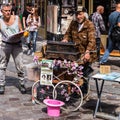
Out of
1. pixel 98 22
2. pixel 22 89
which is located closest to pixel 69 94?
pixel 22 89

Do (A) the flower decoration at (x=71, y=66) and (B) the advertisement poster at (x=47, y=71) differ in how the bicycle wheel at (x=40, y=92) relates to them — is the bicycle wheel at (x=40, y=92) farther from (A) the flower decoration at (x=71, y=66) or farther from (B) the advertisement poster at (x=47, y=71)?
(A) the flower decoration at (x=71, y=66)

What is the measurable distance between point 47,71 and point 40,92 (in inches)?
19.2

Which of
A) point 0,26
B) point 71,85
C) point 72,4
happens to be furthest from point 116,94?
point 72,4

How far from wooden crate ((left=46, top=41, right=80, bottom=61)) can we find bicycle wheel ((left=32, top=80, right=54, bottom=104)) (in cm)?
52

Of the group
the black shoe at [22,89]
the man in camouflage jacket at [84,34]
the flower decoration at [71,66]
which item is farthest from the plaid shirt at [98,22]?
the flower decoration at [71,66]

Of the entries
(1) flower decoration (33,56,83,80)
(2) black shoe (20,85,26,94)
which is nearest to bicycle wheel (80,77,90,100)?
(1) flower decoration (33,56,83,80)

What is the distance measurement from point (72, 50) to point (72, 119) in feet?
3.71

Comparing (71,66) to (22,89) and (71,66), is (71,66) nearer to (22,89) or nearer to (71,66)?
(71,66)

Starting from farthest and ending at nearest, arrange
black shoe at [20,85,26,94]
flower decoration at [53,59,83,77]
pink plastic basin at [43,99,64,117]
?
black shoe at [20,85,26,94], flower decoration at [53,59,83,77], pink plastic basin at [43,99,64,117]

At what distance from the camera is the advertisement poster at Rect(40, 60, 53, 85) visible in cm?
636

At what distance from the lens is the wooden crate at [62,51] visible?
635 cm

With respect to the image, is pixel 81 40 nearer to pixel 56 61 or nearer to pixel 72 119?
pixel 56 61

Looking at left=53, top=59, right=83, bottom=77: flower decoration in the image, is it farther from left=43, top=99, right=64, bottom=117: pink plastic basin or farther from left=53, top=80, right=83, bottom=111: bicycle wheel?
left=43, top=99, right=64, bottom=117: pink plastic basin

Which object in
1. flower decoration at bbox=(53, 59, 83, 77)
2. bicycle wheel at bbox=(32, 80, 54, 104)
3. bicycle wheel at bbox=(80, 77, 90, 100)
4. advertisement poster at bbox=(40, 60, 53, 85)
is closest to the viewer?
flower decoration at bbox=(53, 59, 83, 77)
